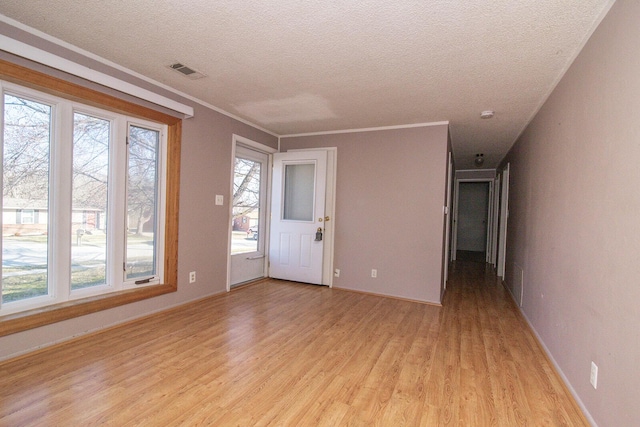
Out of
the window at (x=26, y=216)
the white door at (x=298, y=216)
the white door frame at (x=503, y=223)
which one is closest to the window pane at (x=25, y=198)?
the window at (x=26, y=216)

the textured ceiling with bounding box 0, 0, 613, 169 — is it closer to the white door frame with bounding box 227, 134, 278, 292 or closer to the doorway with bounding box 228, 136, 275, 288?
the white door frame with bounding box 227, 134, 278, 292

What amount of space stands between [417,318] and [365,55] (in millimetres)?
2709

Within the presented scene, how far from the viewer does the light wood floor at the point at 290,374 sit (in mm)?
1735

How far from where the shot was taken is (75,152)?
8.63 feet

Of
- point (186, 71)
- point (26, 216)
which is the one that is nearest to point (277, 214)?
point (186, 71)

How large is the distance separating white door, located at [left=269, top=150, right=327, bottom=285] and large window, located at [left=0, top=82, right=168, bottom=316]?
76.5 inches

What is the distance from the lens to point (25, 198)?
7.72 ft

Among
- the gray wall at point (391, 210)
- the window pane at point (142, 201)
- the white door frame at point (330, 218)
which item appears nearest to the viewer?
the window pane at point (142, 201)

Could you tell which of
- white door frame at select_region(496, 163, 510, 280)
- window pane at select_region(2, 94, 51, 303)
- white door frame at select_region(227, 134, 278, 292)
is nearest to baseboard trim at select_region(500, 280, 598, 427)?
white door frame at select_region(496, 163, 510, 280)

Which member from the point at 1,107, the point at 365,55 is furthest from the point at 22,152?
the point at 365,55

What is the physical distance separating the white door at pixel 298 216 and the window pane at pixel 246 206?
27 centimetres

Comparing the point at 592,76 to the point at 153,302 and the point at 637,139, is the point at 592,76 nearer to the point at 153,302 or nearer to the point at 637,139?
the point at 637,139

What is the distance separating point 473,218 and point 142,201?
925cm

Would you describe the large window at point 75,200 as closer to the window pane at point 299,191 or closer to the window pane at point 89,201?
the window pane at point 89,201
